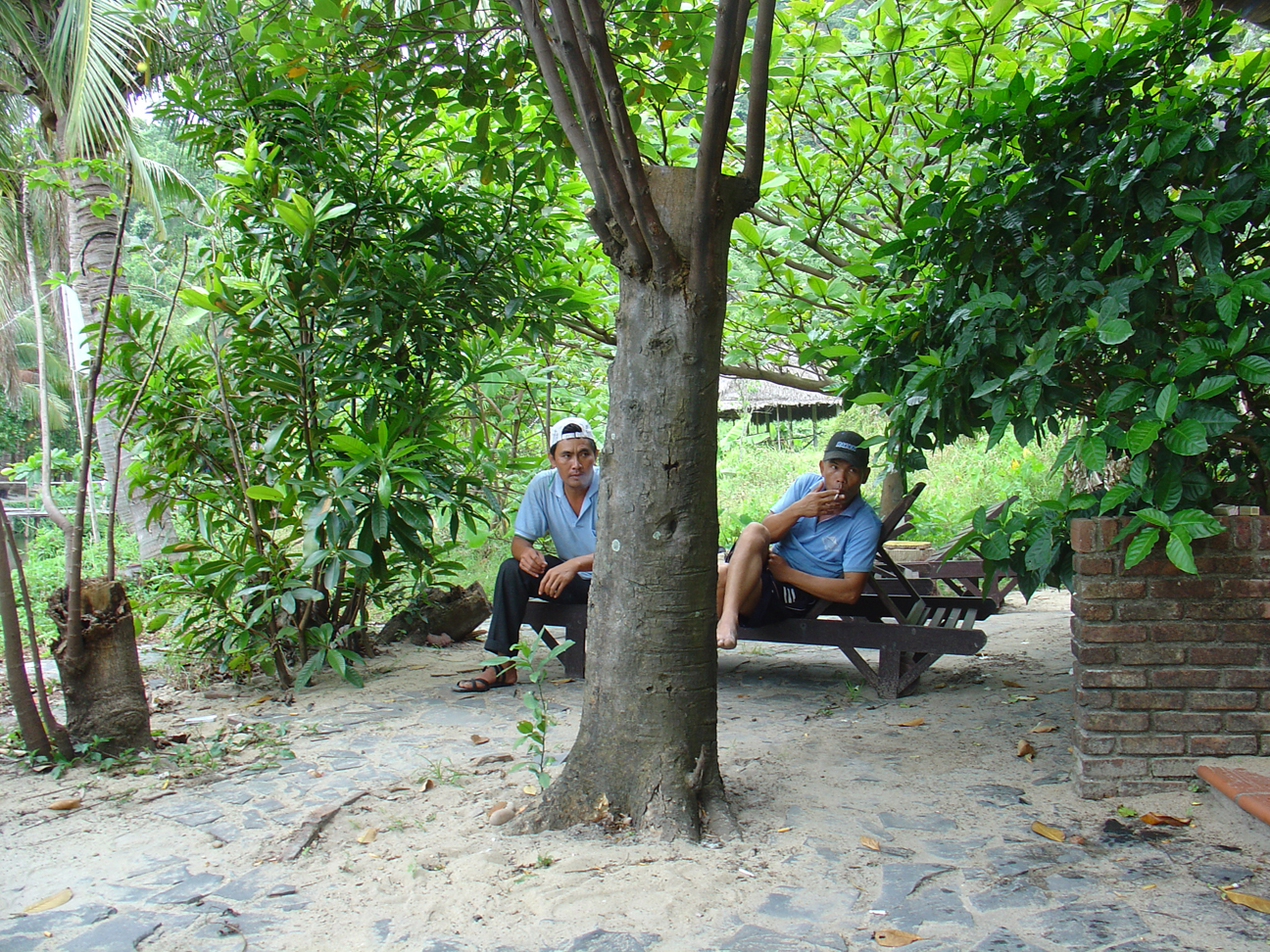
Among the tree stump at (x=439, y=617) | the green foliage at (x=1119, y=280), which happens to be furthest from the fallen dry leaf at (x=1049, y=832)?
the tree stump at (x=439, y=617)

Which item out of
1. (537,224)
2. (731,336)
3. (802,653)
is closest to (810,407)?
(731,336)

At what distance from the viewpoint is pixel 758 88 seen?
9.48 feet

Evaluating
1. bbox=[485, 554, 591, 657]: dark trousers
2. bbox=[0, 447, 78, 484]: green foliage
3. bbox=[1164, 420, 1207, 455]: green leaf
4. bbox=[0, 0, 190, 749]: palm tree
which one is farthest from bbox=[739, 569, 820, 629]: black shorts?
bbox=[0, 0, 190, 749]: palm tree

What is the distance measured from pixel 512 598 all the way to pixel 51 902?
267 cm

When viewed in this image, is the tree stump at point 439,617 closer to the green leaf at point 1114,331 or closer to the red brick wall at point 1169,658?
the red brick wall at point 1169,658

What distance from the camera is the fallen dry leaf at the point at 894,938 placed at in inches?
84.5

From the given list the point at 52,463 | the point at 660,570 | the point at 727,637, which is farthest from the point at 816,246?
the point at 52,463

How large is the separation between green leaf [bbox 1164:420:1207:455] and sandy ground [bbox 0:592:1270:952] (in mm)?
1153

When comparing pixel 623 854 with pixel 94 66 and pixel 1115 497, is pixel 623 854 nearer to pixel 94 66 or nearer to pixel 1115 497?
pixel 1115 497

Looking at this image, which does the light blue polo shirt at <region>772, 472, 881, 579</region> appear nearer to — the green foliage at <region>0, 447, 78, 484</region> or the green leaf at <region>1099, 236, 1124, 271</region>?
the green leaf at <region>1099, 236, 1124, 271</region>

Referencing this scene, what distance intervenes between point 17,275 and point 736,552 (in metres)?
15.3

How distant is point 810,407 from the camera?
16.3 meters

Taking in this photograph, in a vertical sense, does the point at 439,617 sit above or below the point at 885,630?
below

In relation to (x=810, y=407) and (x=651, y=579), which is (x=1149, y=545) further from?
(x=810, y=407)
